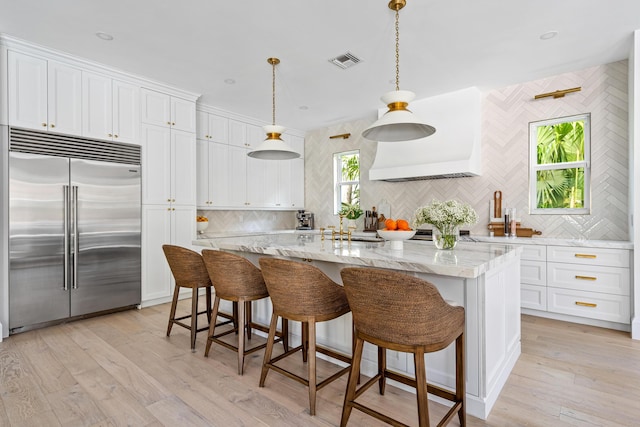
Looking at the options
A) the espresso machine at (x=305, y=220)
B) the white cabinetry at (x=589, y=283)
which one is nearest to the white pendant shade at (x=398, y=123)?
the white cabinetry at (x=589, y=283)

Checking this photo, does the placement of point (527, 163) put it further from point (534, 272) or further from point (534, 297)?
point (534, 297)

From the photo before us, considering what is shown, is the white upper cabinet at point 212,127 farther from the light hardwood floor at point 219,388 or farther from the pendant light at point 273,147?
the light hardwood floor at point 219,388

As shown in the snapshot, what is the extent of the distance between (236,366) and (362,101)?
3.69 metres

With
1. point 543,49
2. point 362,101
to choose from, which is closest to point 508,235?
point 543,49

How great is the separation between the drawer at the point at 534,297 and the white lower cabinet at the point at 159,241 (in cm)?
402

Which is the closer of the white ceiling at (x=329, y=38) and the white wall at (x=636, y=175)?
the white ceiling at (x=329, y=38)

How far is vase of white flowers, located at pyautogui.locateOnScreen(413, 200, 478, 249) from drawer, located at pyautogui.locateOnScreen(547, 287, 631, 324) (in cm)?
204

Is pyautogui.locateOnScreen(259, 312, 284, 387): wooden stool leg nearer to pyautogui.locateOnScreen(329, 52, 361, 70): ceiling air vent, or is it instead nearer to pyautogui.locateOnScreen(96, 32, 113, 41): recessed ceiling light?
pyautogui.locateOnScreen(329, 52, 361, 70): ceiling air vent

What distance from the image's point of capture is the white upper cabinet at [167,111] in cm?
392

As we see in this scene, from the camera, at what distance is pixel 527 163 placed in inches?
159

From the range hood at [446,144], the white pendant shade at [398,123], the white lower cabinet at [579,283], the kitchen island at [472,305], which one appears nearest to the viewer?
the kitchen island at [472,305]

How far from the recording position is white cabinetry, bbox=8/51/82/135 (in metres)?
3.03

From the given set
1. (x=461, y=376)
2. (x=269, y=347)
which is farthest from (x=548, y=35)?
(x=269, y=347)

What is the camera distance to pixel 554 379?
221 centimetres
